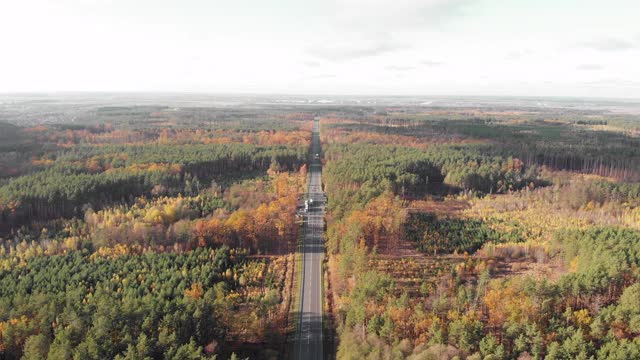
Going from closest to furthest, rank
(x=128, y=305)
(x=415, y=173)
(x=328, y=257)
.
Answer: (x=128, y=305) < (x=328, y=257) < (x=415, y=173)

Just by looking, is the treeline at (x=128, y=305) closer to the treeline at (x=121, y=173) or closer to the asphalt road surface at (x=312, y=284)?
the asphalt road surface at (x=312, y=284)

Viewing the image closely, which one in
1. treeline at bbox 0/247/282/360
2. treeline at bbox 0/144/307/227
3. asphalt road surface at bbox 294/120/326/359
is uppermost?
treeline at bbox 0/144/307/227

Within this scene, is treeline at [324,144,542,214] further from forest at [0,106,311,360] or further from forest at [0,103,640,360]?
forest at [0,106,311,360]

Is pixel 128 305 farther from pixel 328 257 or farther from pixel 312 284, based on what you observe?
pixel 328 257

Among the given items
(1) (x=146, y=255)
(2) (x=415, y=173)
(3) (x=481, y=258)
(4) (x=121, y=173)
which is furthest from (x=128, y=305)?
(2) (x=415, y=173)

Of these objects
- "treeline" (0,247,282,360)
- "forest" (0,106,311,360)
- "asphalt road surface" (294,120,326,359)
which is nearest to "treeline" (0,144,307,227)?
"forest" (0,106,311,360)

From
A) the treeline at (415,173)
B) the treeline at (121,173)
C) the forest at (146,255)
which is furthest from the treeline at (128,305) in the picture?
the treeline at (415,173)

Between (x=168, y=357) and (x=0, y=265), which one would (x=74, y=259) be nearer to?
(x=0, y=265)
